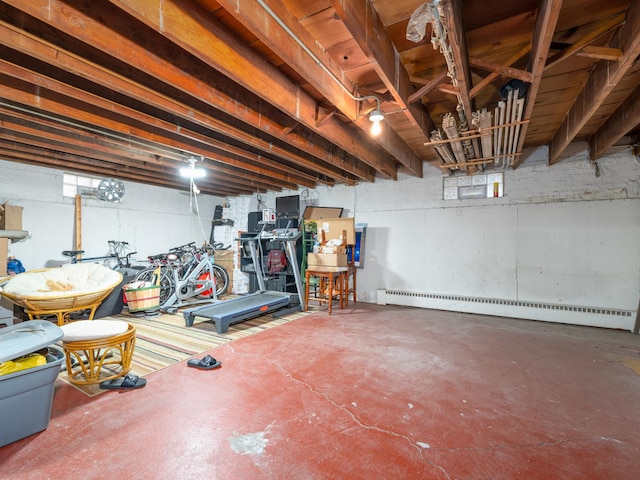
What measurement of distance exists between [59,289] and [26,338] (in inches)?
90.2

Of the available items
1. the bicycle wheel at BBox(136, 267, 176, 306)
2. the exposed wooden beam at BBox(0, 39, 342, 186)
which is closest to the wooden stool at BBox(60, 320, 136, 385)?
the exposed wooden beam at BBox(0, 39, 342, 186)

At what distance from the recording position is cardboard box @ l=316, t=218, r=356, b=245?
517cm

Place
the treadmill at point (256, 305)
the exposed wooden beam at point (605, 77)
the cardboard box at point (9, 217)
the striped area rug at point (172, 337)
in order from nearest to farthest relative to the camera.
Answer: the exposed wooden beam at point (605, 77), the striped area rug at point (172, 337), the treadmill at point (256, 305), the cardboard box at point (9, 217)

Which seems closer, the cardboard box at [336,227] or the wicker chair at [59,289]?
the wicker chair at [59,289]

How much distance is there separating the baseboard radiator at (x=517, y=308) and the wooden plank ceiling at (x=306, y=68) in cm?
215

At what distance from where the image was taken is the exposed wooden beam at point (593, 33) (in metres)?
1.73

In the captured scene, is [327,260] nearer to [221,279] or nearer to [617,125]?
[221,279]

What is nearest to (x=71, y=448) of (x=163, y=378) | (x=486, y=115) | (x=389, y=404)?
(x=163, y=378)

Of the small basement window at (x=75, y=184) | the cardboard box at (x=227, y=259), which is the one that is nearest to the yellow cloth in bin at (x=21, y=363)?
the small basement window at (x=75, y=184)

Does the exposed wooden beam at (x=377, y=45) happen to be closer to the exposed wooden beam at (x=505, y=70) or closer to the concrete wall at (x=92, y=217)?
the exposed wooden beam at (x=505, y=70)

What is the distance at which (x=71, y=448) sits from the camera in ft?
4.87

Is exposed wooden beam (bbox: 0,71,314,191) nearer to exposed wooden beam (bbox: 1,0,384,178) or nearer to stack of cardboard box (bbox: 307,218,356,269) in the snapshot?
exposed wooden beam (bbox: 1,0,384,178)

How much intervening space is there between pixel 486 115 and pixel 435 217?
2413 mm

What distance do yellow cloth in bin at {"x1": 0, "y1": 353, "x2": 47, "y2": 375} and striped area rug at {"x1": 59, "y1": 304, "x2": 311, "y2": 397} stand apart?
0.55 m
